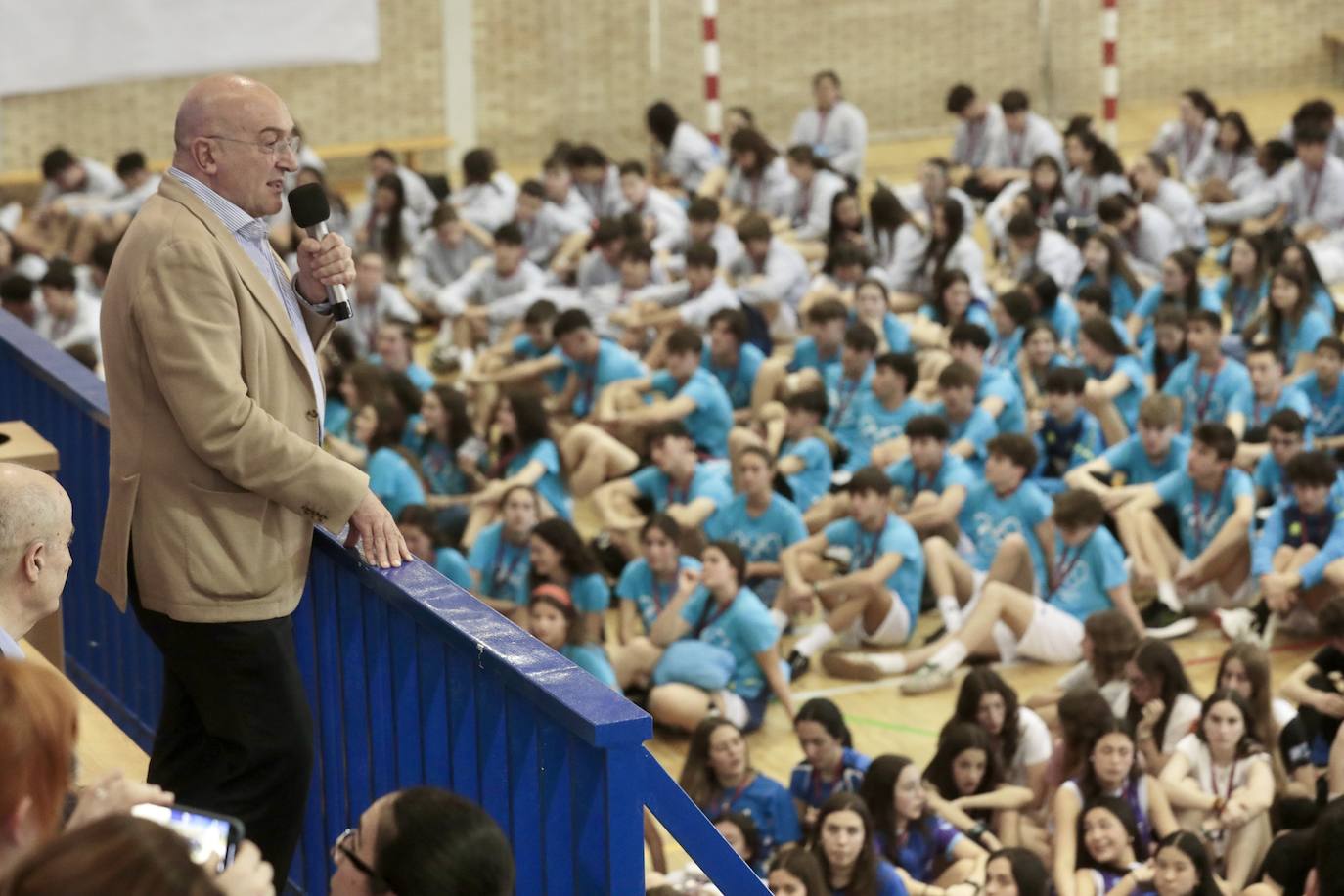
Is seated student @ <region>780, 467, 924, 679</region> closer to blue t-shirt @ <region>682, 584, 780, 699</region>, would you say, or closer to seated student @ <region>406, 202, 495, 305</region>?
blue t-shirt @ <region>682, 584, 780, 699</region>

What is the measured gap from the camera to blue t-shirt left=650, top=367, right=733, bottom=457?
30.5 feet

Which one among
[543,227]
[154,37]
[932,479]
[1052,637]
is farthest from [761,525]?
[154,37]

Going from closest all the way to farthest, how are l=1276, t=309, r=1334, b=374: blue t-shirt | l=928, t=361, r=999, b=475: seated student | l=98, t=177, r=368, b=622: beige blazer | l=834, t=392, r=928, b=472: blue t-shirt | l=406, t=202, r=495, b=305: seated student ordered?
l=98, t=177, r=368, b=622: beige blazer < l=928, t=361, r=999, b=475: seated student < l=834, t=392, r=928, b=472: blue t-shirt < l=1276, t=309, r=1334, b=374: blue t-shirt < l=406, t=202, r=495, b=305: seated student

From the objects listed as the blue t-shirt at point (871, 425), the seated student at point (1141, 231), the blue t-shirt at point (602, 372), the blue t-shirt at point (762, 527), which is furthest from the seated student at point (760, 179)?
the blue t-shirt at point (762, 527)

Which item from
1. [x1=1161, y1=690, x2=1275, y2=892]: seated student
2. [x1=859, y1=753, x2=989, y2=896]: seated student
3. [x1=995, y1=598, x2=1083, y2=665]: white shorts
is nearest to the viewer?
[x1=859, y1=753, x2=989, y2=896]: seated student

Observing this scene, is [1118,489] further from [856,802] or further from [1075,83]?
[1075,83]

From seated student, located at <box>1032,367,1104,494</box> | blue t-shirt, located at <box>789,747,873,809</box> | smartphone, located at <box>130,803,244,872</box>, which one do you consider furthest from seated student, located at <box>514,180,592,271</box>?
smartphone, located at <box>130,803,244,872</box>

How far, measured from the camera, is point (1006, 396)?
9055 mm

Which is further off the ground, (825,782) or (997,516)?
(997,516)

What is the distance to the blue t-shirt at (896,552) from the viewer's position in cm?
785

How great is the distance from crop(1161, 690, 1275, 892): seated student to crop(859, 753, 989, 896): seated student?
2.18 ft

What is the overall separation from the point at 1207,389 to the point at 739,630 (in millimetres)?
3081

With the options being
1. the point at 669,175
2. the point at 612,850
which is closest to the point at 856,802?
the point at 612,850

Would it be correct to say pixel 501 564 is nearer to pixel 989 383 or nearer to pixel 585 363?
pixel 585 363
